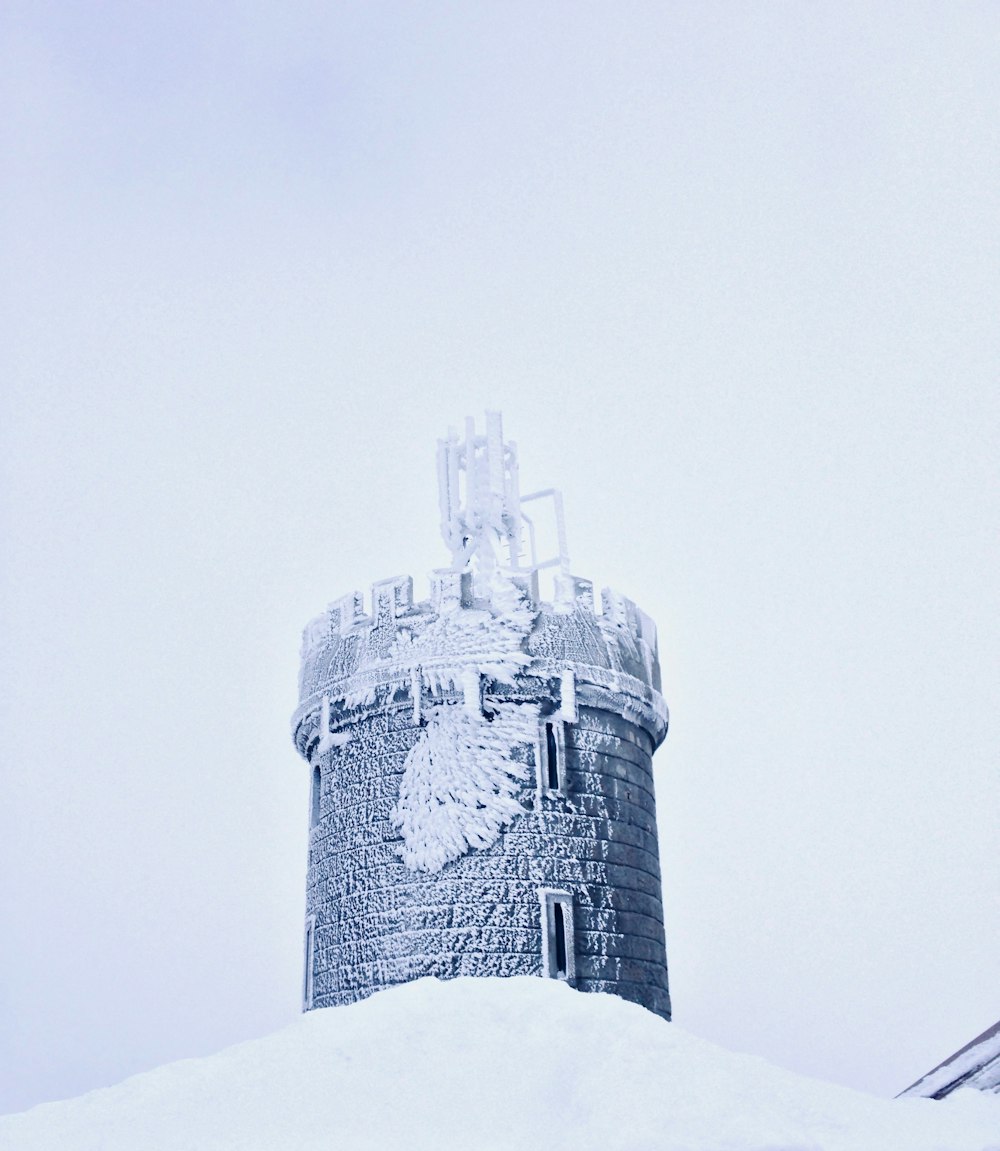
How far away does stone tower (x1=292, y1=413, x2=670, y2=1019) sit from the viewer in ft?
51.5

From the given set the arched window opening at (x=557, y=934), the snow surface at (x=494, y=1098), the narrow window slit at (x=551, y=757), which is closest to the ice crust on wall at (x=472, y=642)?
the narrow window slit at (x=551, y=757)

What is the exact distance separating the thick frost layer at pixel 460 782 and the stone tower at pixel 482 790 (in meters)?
0.02

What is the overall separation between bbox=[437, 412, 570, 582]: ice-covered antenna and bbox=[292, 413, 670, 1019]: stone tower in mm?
1333

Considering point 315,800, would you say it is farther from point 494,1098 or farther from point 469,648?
point 494,1098

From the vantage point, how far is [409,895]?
52.2 ft

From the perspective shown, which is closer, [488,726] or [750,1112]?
[750,1112]

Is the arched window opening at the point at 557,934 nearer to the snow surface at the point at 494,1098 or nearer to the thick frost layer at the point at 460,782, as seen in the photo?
the thick frost layer at the point at 460,782

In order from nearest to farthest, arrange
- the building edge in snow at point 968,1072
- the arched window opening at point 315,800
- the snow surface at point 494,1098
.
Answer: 1. the snow surface at point 494,1098
2. the building edge in snow at point 968,1072
3. the arched window opening at point 315,800

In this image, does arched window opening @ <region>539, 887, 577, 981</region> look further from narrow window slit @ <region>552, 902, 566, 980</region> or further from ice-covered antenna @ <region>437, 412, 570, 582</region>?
ice-covered antenna @ <region>437, 412, 570, 582</region>

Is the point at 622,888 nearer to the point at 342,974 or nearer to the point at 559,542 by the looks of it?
the point at 342,974

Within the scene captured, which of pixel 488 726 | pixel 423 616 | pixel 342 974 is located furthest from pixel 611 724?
pixel 342 974

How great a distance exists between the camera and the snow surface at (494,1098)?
9.26m

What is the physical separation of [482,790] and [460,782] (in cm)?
29

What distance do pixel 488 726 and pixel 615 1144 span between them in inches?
309
